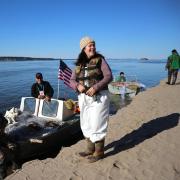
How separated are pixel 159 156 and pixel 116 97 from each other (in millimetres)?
18964

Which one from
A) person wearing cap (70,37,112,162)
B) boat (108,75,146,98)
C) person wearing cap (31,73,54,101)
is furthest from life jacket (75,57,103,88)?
boat (108,75,146,98)

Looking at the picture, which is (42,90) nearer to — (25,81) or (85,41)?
(85,41)

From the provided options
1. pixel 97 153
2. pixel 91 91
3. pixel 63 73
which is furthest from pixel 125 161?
pixel 63 73

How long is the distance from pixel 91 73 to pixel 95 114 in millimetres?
807

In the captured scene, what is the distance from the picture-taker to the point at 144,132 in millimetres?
8039

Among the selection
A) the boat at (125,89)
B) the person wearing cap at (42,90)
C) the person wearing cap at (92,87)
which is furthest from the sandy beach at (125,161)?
the boat at (125,89)

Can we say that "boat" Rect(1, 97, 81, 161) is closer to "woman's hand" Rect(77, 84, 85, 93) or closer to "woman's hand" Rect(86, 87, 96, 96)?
"woman's hand" Rect(77, 84, 85, 93)

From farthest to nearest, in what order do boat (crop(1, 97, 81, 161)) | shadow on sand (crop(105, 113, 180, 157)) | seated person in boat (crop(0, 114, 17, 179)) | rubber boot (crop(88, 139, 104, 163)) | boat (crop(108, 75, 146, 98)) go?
boat (crop(108, 75, 146, 98)) < boat (crop(1, 97, 81, 161)) < shadow on sand (crop(105, 113, 180, 157)) < seated person in boat (crop(0, 114, 17, 179)) < rubber boot (crop(88, 139, 104, 163))

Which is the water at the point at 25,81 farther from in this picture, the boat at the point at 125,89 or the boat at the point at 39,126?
the boat at the point at 125,89

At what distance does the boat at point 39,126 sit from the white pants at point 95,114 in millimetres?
2871

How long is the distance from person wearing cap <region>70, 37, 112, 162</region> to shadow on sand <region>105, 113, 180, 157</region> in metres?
1.18

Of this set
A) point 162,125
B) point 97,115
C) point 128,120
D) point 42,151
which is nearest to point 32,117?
point 42,151

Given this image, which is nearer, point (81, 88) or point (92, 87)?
point (92, 87)

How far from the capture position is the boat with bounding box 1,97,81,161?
809 cm
